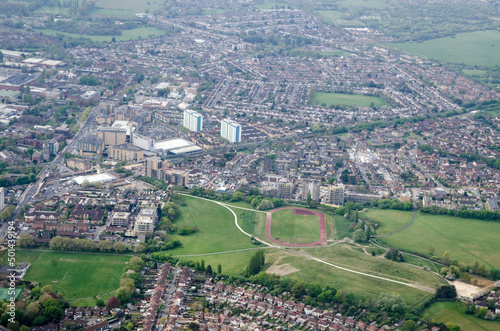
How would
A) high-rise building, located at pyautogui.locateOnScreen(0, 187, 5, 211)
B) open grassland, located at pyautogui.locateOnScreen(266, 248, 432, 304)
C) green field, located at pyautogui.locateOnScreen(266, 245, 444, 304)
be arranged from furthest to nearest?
high-rise building, located at pyautogui.locateOnScreen(0, 187, 5, 211) < green field, located at pyautogui.locateOnScreen(266, 245, 444, 304) < open grassland, located at pyautogui.locateOnScreen(266, 248, 432, 304)

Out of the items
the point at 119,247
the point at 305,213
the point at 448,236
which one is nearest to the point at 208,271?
the point at 119,247

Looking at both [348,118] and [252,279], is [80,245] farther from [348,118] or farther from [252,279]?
[348,118]

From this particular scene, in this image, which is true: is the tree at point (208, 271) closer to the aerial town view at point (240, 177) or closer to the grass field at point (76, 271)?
the aerial town view at point (240, 177)

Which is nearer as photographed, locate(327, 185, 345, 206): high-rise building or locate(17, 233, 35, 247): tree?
locate(17, 233, 35, 247): tree

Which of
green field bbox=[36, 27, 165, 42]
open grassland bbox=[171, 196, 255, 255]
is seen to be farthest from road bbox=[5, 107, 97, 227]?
green field bbox=[36, 27, 165, 42]

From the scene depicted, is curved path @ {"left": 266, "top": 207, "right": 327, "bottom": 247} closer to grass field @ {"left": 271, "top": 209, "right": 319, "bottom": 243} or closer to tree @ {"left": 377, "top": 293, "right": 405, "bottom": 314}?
grass field @ {"left": 271, "top": 209, "right": 319, "bottom": 243}

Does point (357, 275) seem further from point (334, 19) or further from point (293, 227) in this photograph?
point (334, 19)
